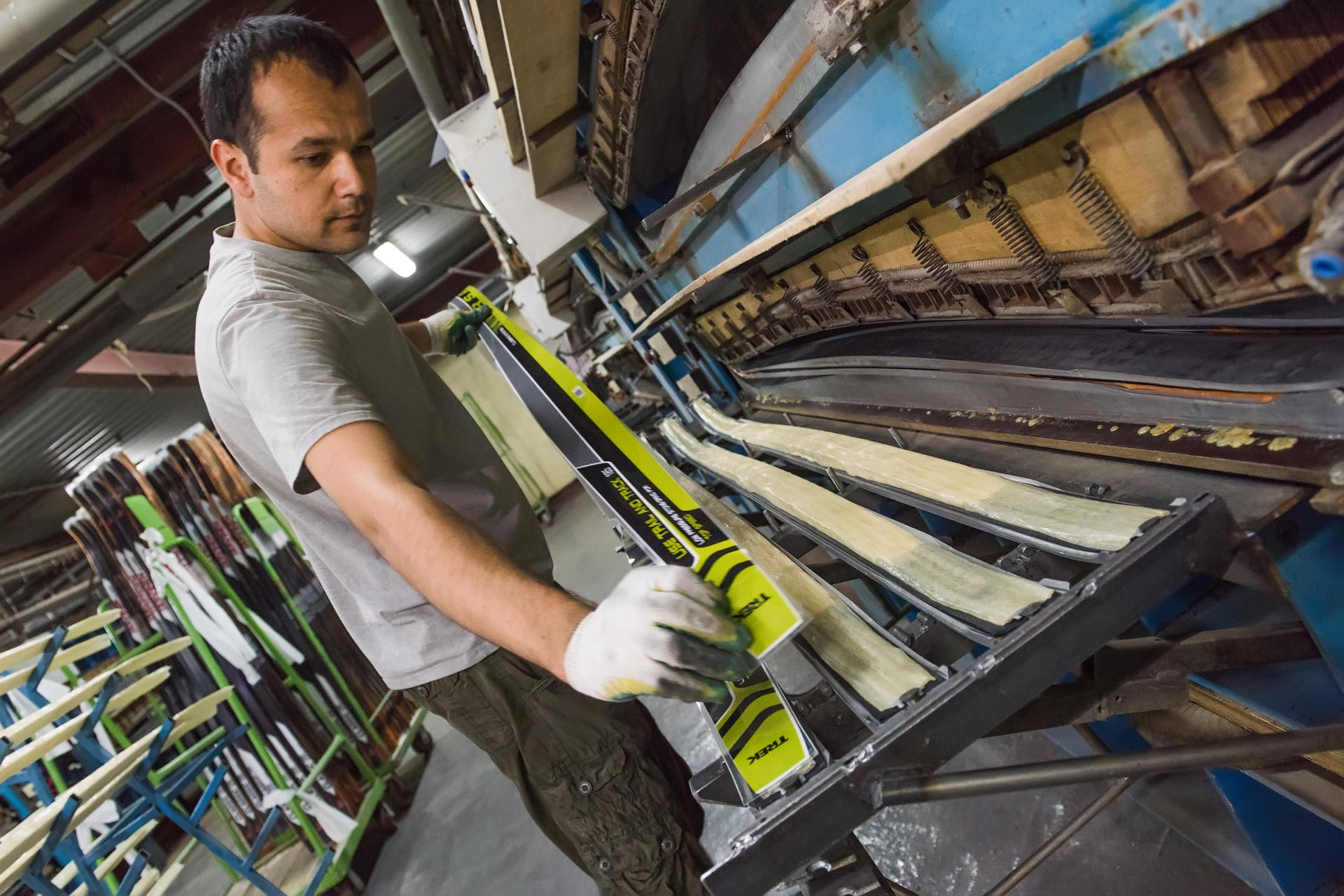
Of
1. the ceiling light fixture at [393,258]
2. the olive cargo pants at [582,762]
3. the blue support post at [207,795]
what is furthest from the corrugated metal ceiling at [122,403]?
the olive cargo pants at [582,762]

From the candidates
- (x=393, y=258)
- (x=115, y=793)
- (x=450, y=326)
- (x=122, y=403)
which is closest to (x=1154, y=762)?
(x=450, y=326)

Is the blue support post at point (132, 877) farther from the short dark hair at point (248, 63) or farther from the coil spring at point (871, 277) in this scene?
the coil spring at point (871, 277)

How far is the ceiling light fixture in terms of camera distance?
6573 millimetres

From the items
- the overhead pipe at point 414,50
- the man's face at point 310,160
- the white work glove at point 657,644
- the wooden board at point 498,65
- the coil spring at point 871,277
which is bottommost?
the white work glove at point 657,644

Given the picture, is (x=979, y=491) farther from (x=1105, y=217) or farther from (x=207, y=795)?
(x=207, y=795)

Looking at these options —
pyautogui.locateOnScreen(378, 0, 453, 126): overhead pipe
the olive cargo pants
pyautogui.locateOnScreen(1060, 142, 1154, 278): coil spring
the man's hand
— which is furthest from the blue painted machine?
pyautogui.locateOnScreen(378, 0, 453, 126): overhead pipe

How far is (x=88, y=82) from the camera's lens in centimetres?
333

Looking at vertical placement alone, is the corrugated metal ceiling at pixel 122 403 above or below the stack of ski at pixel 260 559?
above

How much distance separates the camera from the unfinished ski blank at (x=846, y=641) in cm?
86

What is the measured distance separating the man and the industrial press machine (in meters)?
0.27

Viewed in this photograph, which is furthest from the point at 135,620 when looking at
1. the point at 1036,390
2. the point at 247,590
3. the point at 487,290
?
the point at 487,290

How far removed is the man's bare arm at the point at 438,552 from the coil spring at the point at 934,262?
1.09 metres

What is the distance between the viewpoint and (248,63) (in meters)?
1.24

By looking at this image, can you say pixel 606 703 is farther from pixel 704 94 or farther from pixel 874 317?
pixel 704 94
